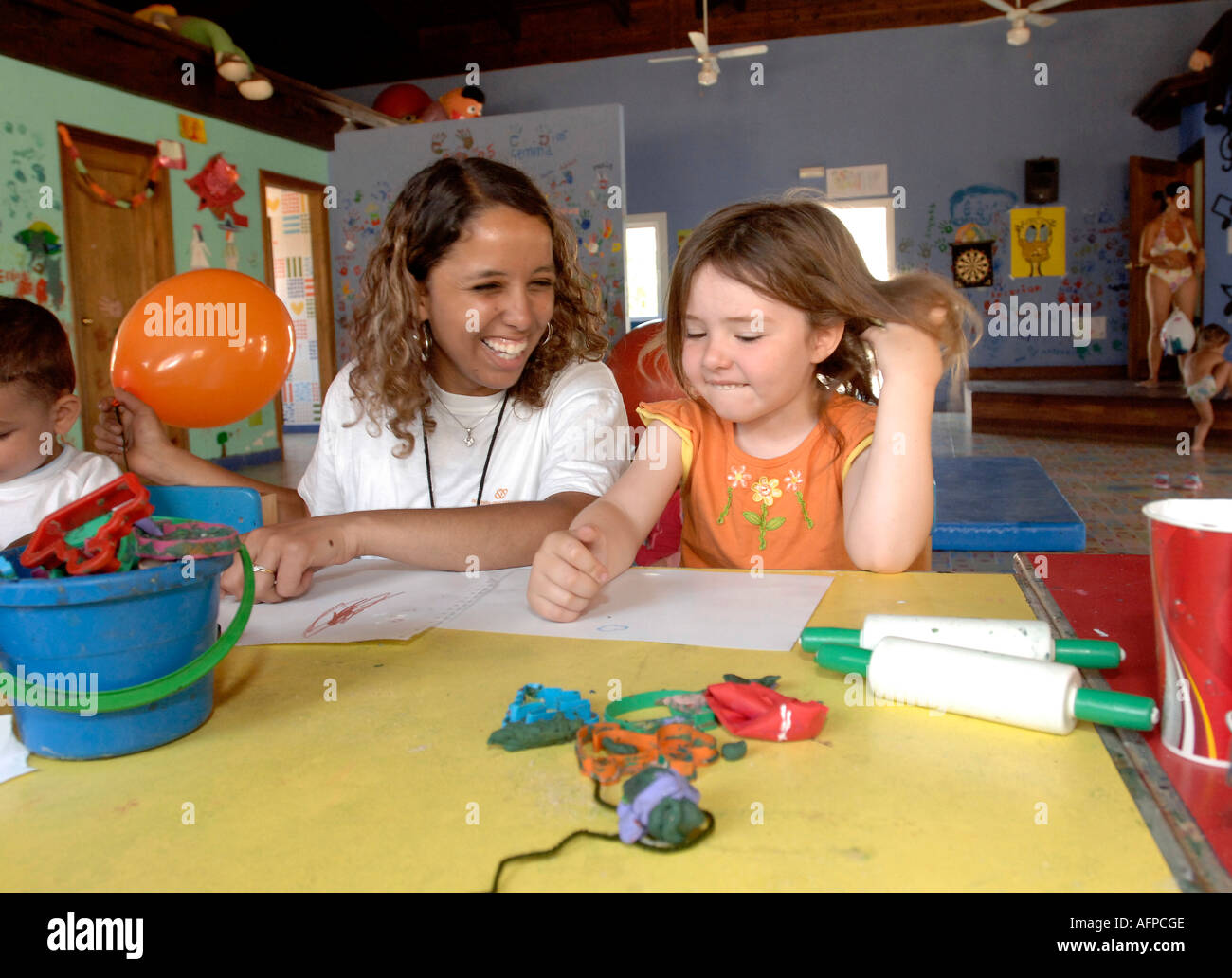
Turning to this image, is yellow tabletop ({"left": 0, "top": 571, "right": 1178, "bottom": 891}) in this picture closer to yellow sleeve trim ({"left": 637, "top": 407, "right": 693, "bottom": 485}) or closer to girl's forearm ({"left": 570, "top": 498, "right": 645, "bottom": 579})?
girl's forearm ({"left": 570, "top": 498, "right": 645, "bottom": 579})

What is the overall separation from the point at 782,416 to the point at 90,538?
0.94m

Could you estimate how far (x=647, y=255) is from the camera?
8.78m

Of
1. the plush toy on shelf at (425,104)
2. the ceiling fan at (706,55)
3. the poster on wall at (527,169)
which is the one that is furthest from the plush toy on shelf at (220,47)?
the ceiling fan at (706,55)

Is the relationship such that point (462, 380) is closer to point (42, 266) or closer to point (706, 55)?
point (42, 266)

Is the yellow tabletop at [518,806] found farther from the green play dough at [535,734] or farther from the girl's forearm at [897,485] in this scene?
the girl's forearm at [897,485]

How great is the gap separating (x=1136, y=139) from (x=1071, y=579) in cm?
847

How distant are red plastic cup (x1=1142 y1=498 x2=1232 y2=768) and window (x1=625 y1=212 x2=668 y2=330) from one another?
26.5 feet

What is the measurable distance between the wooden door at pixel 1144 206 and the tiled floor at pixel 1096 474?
194 centimetres

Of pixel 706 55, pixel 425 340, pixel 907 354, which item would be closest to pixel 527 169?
pixel 706 55

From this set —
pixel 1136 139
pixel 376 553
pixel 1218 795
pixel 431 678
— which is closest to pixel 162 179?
pixel 376 553

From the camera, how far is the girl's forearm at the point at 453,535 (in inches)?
41.3

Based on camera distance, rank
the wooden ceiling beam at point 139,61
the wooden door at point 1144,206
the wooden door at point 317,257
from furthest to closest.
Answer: the wooden door at point 1144,206, the wooden door at point 317,257, the wooden ceiling beam at point 139,61

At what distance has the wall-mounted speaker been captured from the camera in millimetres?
8000

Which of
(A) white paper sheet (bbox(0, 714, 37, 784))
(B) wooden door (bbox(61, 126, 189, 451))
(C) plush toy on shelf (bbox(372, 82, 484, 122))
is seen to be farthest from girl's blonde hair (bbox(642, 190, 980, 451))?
(C) plush toy on shelf (bbox(372, 82, 484, 122))
